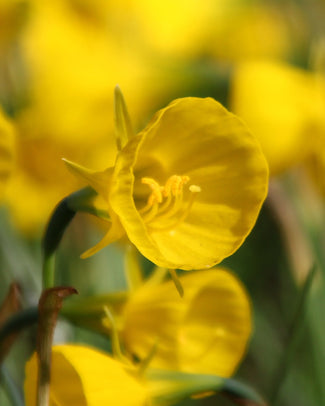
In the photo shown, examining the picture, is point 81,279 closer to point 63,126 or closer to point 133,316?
point 63,126

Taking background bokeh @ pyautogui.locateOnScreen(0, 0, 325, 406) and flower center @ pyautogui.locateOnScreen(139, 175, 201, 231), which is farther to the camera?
background bokeh @ pyautogui.locateOnScreen(0, 0, 325, 406)

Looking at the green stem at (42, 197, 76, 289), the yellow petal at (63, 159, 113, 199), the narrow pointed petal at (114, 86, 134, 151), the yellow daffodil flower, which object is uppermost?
the narrow pointed petal at (114, 86, 134, 151)

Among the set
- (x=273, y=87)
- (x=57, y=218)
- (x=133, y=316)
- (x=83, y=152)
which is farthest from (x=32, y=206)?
(x=57, y=218)

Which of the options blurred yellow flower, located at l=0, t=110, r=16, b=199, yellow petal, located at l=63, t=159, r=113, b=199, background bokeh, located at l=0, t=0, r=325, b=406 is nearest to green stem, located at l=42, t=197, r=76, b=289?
yellow petal, located at l=63, t=159, r=113, b=199

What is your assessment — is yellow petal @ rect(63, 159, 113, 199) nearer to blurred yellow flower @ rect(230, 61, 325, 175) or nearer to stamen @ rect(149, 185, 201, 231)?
stamen @ rect(149, 185, 201, 231)

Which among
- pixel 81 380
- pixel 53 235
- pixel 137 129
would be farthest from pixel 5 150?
pixel 137 129

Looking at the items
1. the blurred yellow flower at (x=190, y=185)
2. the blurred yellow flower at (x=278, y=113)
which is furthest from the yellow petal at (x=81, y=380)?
the blurred yellow flower at (x=278, y=113)
